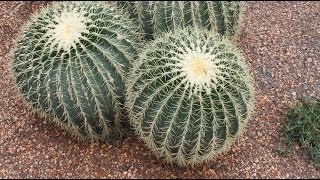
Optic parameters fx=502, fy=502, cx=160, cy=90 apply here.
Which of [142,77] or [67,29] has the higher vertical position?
[67,29]

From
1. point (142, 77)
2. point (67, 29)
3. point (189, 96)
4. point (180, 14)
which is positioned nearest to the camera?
point (189, 96)

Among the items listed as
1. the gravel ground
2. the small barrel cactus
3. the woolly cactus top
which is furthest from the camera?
the gravel ground

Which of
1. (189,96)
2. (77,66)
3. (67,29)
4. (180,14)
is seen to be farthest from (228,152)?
(67,29)

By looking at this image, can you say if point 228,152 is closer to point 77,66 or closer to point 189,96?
point 189,96

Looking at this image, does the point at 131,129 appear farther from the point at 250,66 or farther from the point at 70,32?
the point at 250,66

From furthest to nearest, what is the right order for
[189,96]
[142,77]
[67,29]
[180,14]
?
[180,14]
[67,29]
[142,77]
[189,96]

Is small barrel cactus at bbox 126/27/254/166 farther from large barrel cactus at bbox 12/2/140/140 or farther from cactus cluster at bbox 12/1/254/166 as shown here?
large barrel cactus at bbox 12/2/140/140

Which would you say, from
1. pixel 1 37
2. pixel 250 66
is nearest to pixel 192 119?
pixel 250 66

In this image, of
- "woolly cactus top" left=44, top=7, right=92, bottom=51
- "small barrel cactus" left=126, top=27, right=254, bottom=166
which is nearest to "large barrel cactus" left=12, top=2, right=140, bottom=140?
"woolly cactus top" left=44, top=7, right=92, bottom=51

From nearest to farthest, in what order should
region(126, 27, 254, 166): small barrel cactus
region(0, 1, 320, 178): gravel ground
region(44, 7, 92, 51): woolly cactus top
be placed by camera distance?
region(126, 27, 254, 166): small barrel cactus, region(44, 7, 92, 51): woolly cactus top, region(0, 1, 320, 178): gravel ground
